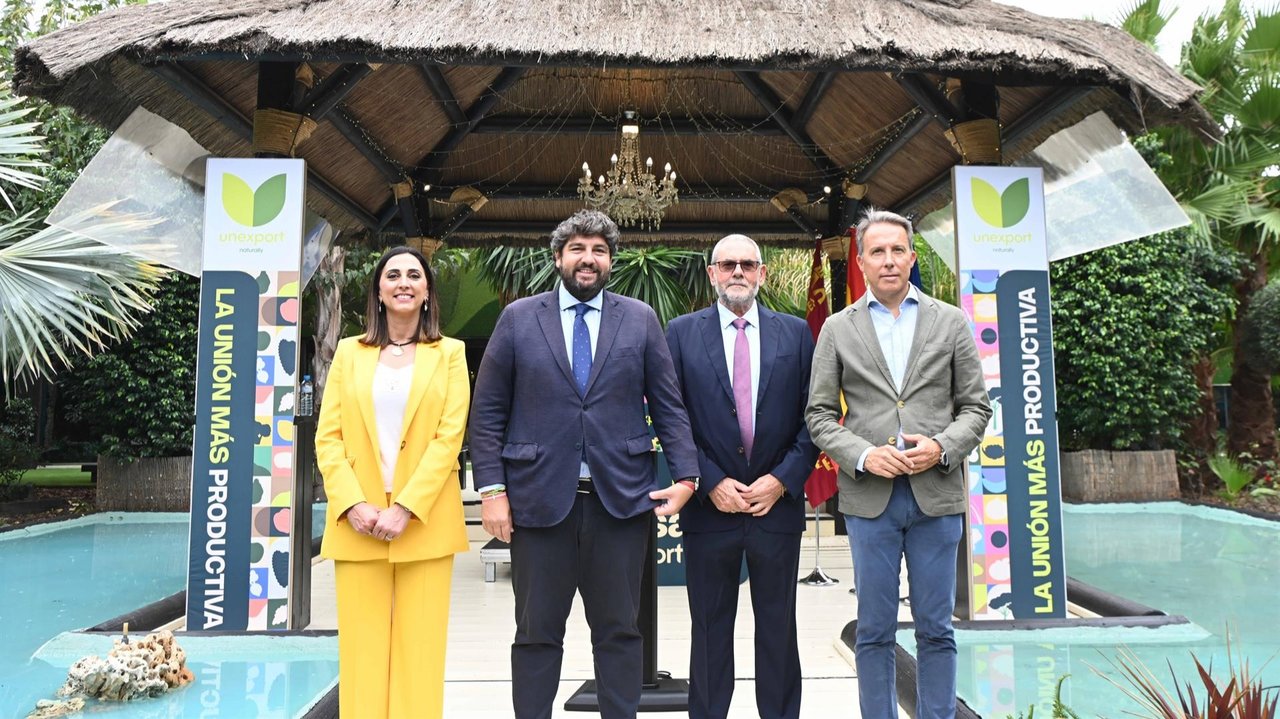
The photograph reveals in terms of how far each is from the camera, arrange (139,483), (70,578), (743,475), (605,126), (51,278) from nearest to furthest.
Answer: (743,475) → (51,278) → (70,578) → (605,126) → (139,483)

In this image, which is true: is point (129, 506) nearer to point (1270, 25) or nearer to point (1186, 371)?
point (1186, 371)

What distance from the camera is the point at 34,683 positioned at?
379 centimetres

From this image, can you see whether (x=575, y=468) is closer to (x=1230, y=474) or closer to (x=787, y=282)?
(x=1230, y=474)

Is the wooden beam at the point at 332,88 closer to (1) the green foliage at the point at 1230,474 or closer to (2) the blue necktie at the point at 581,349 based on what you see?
(2) the blue necktie at the point at 581,349

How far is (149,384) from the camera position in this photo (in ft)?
35.6

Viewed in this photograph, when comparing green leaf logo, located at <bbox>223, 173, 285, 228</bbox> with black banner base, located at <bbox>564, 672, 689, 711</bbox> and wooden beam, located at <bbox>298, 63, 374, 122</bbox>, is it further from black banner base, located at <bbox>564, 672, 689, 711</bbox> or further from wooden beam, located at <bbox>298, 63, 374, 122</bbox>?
black banner base, located at <bbox>564, 672, 689, 711</bbox>

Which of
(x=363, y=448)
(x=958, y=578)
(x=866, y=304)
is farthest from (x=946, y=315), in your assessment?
(x=958, y=578)

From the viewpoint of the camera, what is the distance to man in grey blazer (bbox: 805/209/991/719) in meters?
2.69

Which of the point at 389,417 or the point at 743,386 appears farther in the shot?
the point at 743,386

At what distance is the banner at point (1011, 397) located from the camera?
14.4ft

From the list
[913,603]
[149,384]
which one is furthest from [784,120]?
[149,384]

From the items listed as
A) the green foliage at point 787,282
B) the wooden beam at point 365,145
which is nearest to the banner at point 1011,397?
the wooden beam at point 365,145

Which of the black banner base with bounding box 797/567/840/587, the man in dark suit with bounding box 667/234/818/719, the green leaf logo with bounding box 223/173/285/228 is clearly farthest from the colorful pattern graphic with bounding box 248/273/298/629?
the black banner base with bounding box 797/567/840/587

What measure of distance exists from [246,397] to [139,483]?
27.3 ft
